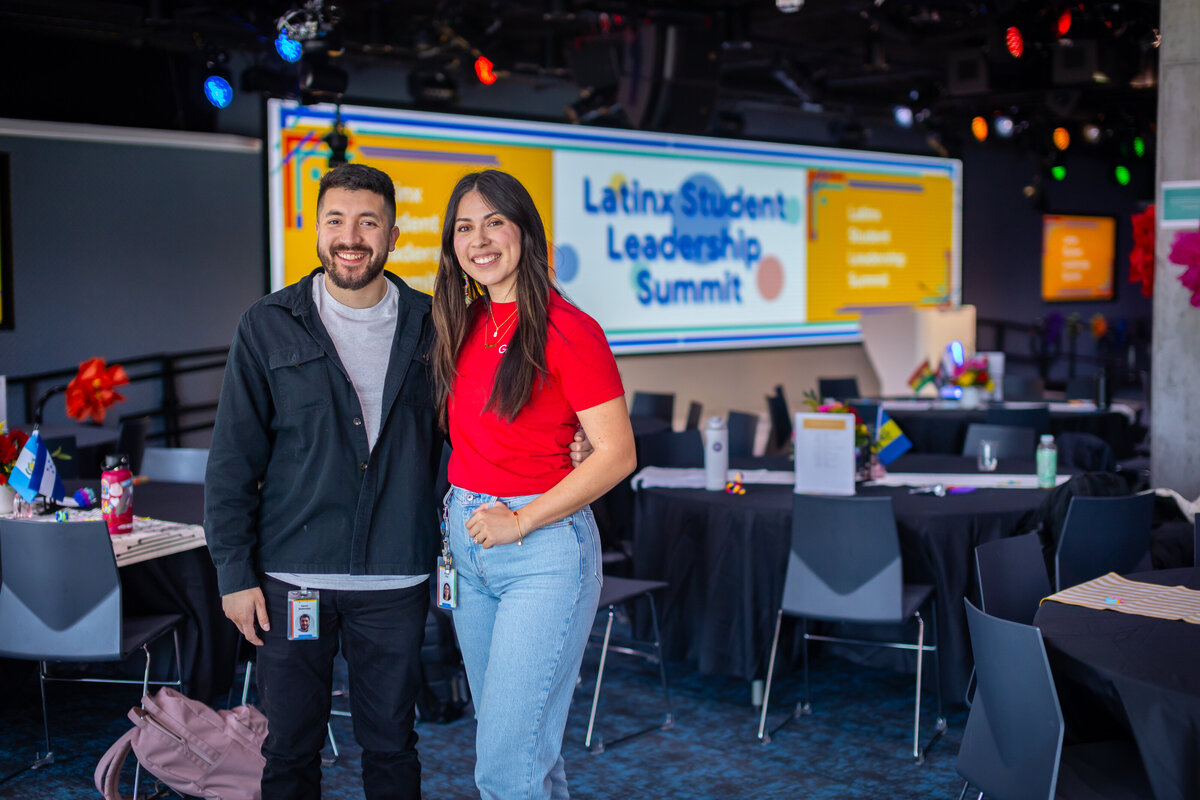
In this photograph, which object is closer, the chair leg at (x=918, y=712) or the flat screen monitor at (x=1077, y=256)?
the chair leg at (x=918, y=712)

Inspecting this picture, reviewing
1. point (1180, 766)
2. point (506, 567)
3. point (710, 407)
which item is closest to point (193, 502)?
point (506, 567)

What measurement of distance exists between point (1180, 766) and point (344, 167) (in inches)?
76.7

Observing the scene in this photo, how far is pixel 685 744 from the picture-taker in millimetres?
3887

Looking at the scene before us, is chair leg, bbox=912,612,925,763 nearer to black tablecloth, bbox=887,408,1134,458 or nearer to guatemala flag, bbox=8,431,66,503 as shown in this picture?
guatemala flag, bbox=8,431,66,503

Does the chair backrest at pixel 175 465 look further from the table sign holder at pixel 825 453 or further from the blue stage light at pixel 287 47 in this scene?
the blue stage light at pixel 287 47

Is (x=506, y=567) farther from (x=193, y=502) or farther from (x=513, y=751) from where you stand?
(x=193, y=502)

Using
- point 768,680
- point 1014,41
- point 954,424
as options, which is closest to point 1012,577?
point 768,680

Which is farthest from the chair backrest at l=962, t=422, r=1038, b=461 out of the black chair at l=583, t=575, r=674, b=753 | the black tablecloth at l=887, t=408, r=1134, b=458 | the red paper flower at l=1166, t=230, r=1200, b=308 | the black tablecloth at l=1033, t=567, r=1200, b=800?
the black tablecloth at l=1033, t=567, r=1200, b=800

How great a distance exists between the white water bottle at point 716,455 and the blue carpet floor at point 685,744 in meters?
0.78

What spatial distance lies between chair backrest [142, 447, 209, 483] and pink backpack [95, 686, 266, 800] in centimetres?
171

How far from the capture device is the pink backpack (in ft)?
10.1

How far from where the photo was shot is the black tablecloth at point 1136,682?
2164mm

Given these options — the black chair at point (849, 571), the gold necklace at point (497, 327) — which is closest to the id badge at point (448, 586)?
the gold necklace at point (497, 327)

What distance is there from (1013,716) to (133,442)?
4904 mm
